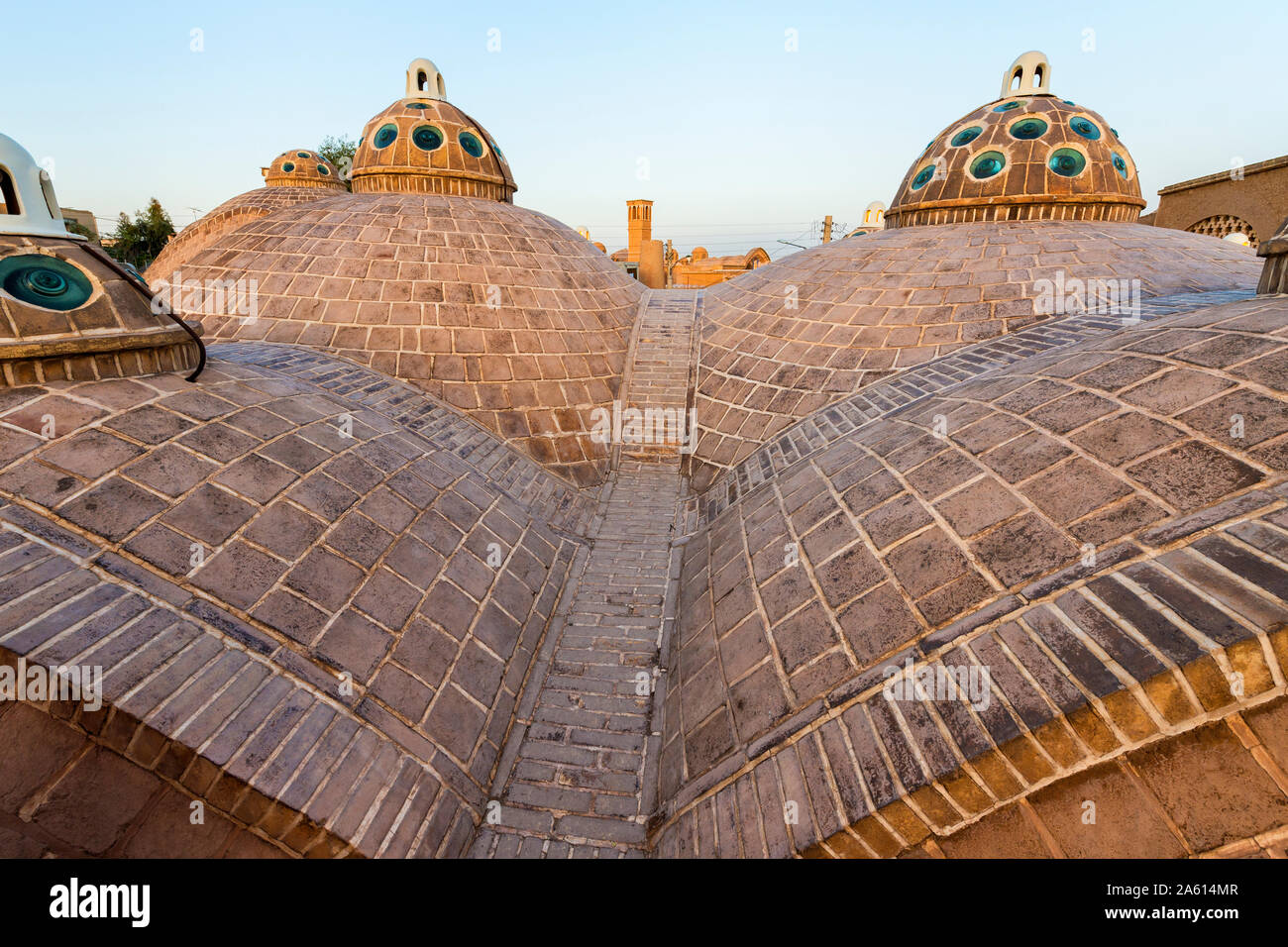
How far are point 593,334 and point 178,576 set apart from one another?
8.58 metres

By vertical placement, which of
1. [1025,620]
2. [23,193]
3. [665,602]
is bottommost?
[665,602]

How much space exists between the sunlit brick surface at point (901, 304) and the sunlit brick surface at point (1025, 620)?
3.38 metres

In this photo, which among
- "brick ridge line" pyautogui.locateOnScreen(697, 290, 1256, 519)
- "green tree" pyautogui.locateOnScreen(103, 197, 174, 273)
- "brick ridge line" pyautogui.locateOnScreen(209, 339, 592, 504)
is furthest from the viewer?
"green tree" pyautogui.locateOnScreen(103, 197, 174, 273)

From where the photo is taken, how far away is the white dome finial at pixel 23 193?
5035mm

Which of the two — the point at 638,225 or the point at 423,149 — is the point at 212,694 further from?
the point at 638,225

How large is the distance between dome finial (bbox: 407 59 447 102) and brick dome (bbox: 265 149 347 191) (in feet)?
43.8

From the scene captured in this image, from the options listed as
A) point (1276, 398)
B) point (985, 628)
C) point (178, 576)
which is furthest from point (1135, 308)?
point (178, 576)

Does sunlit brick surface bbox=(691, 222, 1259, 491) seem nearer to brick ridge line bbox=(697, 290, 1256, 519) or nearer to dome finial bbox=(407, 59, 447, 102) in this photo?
brick ridge line bbox=(697, 290, 1256, 519)

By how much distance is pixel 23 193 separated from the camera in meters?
5.14

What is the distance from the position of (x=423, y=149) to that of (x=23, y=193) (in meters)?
8.88

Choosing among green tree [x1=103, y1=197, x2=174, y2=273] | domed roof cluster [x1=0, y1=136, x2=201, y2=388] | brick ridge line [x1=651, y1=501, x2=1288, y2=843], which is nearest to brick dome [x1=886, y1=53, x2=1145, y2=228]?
brick ridge line [x1=651, y1=501, x2=1288, y2=843]

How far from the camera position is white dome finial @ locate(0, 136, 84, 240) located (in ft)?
16.5

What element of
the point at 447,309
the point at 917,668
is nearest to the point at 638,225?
the point at 447,309
